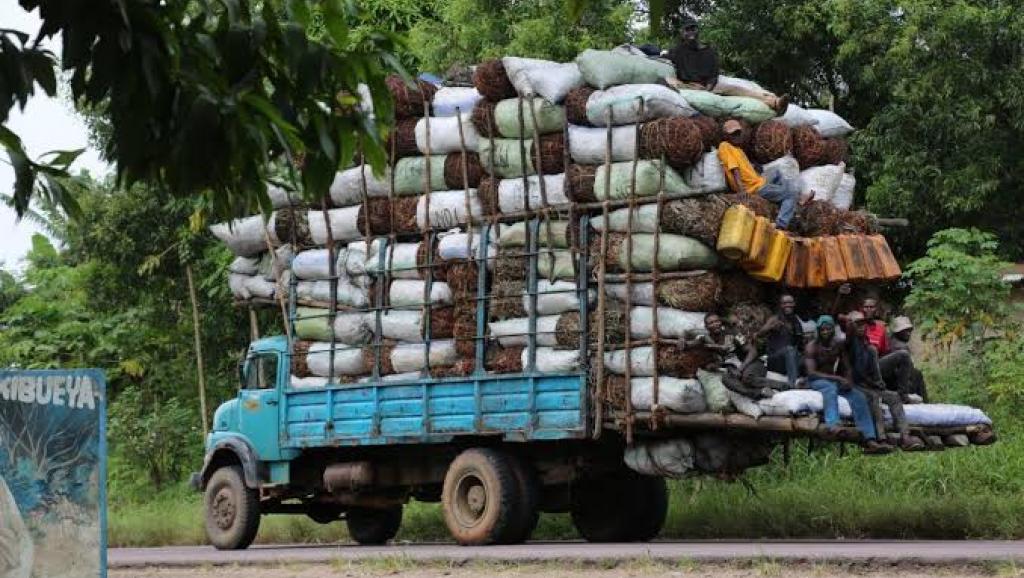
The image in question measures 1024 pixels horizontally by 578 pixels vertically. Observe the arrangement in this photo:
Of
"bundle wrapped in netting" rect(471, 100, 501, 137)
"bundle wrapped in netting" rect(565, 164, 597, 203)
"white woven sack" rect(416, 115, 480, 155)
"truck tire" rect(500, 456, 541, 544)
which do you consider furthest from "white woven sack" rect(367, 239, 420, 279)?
"truck tire" rect(500, 456, 541, 544)

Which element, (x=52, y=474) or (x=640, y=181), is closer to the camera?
(x=52, y=474)

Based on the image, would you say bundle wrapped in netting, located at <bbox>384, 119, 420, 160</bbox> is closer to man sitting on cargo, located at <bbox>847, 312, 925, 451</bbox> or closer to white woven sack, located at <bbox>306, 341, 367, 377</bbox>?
white woven sack, located at <bbox>306, 341, 367, 377</bbox>

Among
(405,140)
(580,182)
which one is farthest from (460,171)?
(580,182)

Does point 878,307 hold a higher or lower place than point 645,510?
higher

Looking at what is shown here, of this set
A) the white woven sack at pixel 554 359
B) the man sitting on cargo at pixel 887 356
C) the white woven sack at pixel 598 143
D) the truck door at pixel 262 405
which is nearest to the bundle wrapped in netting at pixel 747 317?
the man sitting on cargo at pixel 887 356

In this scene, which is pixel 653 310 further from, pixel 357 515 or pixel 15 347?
pixel 15 347

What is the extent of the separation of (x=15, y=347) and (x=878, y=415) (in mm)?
20904

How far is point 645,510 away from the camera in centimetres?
1603

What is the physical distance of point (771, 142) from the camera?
14398 mm

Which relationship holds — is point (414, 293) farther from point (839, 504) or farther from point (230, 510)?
point (839, 504)

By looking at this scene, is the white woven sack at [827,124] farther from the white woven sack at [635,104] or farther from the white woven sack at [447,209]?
the white woven sack at [447,209]

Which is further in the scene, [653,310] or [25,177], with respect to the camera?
[653,310]

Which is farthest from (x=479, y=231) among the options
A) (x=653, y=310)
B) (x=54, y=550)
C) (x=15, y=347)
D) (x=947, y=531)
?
(x=15, y=347)

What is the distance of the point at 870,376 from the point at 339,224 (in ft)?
17.4
